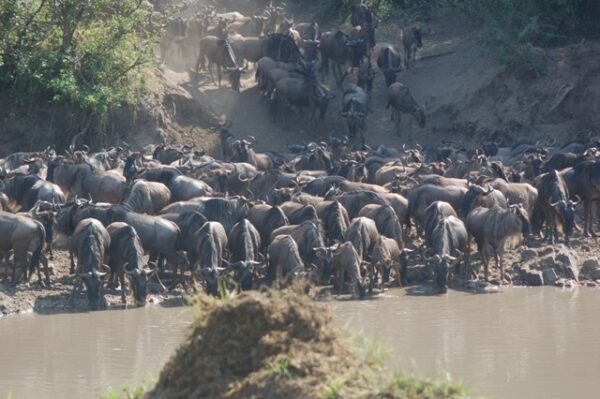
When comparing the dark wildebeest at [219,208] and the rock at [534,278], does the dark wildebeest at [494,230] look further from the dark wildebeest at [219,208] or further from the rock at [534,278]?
the dark wildebeest at [219,208]

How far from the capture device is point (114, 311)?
63.2ft

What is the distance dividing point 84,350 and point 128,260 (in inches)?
122

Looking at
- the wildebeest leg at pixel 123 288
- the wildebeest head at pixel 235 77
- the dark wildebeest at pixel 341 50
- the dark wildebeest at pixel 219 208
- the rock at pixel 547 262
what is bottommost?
the wildebeest leg at pixel 123 288

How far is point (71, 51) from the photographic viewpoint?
30156 mm

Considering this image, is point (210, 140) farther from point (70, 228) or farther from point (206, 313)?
point (206, 313)

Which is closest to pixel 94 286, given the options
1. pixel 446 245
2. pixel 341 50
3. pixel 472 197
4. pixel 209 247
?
pixel 209 247

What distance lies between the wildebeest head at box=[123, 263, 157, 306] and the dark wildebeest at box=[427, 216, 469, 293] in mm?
4598

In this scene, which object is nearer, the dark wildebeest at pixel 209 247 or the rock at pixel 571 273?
the dark wildebeest at pixel 209 247

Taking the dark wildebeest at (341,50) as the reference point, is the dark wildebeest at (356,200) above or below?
below

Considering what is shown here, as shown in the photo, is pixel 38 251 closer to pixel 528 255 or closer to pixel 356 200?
pixel 356 200

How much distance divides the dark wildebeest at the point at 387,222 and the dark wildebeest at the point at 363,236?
0.57 metres

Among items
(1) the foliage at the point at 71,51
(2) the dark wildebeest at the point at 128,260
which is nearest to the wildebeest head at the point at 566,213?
(2) the dark wildebeest at the point at 128,260

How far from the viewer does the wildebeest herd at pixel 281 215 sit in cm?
2016

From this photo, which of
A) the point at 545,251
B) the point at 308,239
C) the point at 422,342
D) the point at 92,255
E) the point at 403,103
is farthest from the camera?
the point at 403,103
